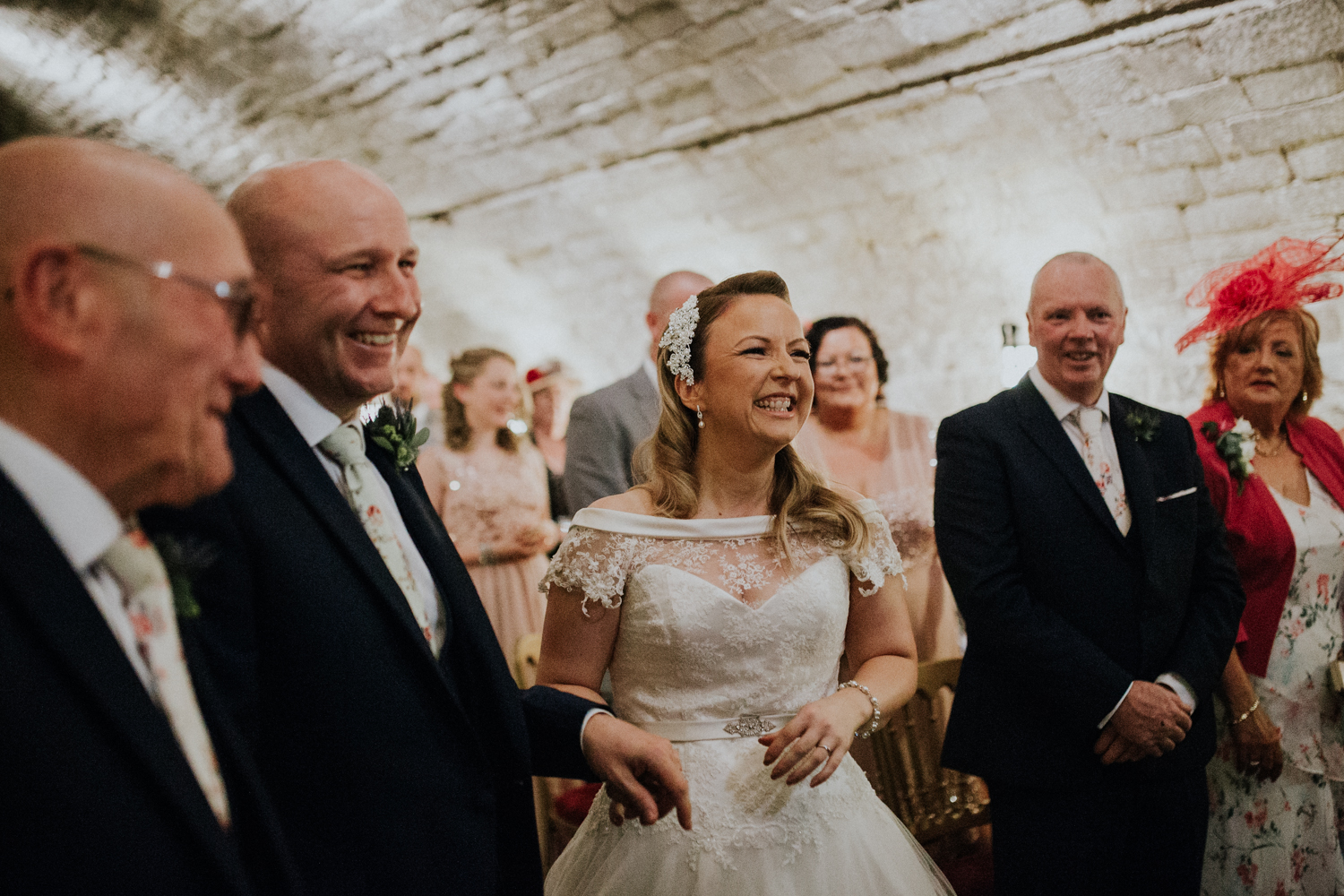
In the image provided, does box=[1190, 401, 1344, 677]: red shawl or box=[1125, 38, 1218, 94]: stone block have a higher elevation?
box=[1125, 38, 1218, 94]: stone block

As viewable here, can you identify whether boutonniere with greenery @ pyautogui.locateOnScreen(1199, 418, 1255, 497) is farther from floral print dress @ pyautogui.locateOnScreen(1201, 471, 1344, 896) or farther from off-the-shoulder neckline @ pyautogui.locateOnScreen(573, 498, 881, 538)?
off-the-shoulder neckline @ pyautogui.locateOnScreen(573, 498, 881, 538)

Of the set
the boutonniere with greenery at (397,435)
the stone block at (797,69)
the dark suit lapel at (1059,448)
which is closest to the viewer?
the boutonniere with greenery at (397,435)

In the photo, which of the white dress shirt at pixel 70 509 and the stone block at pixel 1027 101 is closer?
the white dress shirt at pixel 70 509

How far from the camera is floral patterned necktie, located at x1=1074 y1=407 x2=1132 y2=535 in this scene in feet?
7.53

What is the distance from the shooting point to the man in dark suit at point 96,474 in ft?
2.22

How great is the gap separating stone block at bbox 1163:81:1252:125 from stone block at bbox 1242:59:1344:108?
4 centimetres

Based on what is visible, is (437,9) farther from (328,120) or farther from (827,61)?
(827,61)

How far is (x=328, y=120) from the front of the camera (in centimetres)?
551

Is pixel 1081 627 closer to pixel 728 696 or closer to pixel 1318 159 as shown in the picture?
pixel 728 696

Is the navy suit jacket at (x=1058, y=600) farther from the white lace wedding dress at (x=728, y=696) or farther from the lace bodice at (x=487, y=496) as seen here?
the lace bodice at (x=487, y=496)

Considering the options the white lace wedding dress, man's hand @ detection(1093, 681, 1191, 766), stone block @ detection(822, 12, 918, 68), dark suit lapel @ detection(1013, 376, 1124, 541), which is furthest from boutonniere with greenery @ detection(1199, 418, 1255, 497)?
stone block @ detection(822, 12, 918, 68)

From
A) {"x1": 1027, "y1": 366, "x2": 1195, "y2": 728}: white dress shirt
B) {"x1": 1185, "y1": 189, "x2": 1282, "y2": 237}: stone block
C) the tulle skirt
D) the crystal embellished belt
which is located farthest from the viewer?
{"x1": 1185, "y1": 189, "x2": 1282, "y2": 237}: stone block

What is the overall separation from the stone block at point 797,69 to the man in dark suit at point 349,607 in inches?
139

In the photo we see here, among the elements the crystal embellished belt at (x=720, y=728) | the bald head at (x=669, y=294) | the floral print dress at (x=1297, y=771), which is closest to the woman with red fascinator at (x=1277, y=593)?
the floral print dress at (x=1297, y=771)
